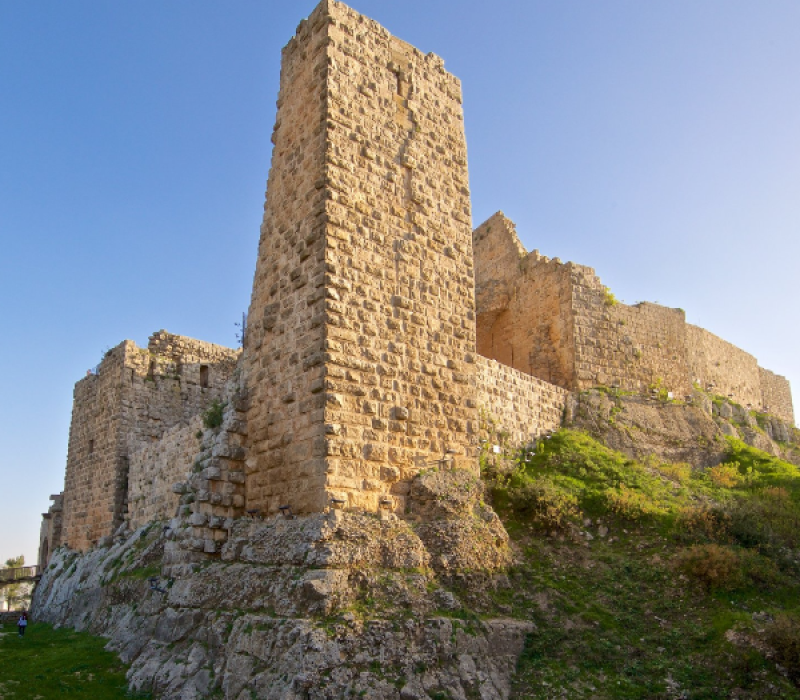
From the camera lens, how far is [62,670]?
9.28 m

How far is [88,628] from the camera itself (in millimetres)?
13688

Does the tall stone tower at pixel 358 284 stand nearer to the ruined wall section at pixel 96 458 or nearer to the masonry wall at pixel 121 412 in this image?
the masonry wall at pixel 121 412

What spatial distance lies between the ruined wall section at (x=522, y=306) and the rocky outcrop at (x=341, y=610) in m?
6.90

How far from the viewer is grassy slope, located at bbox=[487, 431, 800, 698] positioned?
6742mm

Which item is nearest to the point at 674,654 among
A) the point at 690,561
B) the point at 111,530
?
the point at 690,561

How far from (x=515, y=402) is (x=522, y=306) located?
4423 mm

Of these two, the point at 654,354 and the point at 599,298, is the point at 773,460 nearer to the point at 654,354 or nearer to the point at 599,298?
the point at 654,354

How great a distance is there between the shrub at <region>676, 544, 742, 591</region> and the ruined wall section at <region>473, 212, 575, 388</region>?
6630mm

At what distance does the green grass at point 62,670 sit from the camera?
26.3 feet

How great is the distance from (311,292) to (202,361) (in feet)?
41.1

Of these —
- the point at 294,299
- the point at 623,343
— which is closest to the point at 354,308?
the point at 294,299

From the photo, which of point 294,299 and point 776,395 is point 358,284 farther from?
point 776,395

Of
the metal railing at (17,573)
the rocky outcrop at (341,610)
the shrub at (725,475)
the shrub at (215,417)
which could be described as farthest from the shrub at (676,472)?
the metal railing at (17,573)

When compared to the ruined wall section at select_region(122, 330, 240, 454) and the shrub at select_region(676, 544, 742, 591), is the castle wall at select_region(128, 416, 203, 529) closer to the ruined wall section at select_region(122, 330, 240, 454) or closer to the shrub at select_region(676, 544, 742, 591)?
the ruined wall section at select_region(122, 330, 240, 454)
